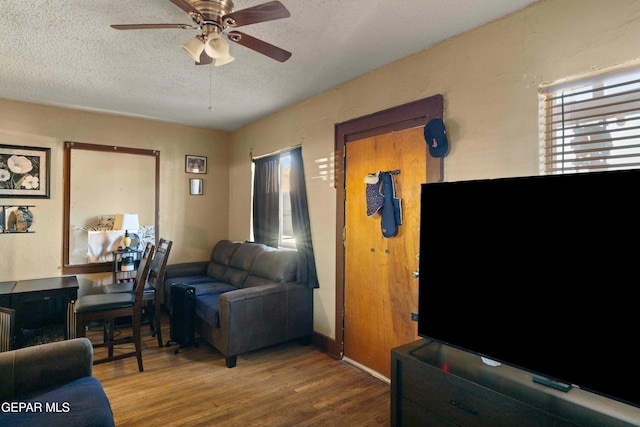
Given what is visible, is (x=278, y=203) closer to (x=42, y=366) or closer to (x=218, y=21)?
(x=218, y=21)

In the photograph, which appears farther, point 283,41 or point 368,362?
point 368,362

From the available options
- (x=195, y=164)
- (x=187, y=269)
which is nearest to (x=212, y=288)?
(x=187, y=269)

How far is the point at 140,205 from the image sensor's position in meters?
4.68

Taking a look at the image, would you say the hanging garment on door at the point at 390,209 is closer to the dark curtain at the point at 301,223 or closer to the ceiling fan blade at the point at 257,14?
the dark curtain at the point at 301,223

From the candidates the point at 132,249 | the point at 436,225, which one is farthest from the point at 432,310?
the point at 132,249

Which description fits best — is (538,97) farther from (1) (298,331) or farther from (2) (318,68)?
(1) (298,331)

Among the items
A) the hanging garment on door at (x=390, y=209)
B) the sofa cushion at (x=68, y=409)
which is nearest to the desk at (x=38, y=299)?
the sofa cushion at (x=68, y=409)

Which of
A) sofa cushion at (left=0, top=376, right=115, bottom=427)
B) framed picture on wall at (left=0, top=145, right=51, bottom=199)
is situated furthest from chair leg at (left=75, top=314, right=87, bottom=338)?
framed picture on wall at (left=0, top=145, right=51, bottom=199)

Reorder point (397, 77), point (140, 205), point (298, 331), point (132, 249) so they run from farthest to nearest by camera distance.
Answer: point (140, 205) → point (132, 249) → point (298, 331) → point (397, 77)

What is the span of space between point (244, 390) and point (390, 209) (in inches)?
74.2

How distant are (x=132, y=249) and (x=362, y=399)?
3405mm

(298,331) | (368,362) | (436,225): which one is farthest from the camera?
(298,331)

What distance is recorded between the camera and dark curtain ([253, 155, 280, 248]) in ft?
14.4

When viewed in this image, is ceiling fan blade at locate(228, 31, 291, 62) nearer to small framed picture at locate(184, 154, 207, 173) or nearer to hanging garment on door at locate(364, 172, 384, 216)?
hanging garment on door at locate(364, 172, 384, 216)
